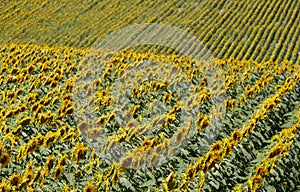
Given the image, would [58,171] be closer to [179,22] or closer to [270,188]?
[270,188]

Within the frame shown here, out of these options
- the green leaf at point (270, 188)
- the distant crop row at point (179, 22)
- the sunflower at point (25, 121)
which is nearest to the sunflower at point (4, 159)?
the sunflower at point (25, 121)

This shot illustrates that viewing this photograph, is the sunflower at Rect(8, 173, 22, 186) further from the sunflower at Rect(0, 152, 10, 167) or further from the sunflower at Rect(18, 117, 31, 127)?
the sunflower at Rect(18, 117, 31, 127)

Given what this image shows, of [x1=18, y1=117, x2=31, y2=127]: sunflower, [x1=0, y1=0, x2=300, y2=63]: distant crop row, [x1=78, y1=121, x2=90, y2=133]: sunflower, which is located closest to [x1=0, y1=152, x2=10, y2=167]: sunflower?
[x1=18, y1=117, x2=31, y2=127]: sunflower

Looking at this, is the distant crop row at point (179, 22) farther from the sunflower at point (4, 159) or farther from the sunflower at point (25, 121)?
the sunflower at point (4, 159)

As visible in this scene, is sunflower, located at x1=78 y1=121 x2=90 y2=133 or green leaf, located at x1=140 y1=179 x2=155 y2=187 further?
sunflower, located at x1=78 y1=121 x2=90 y2=133

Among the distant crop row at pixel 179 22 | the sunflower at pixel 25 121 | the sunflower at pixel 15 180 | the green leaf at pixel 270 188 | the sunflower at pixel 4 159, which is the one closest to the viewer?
the sunflower at pixel 15 180

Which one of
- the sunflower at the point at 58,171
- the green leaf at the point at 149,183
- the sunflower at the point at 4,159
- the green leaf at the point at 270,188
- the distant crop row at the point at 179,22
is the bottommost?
the distant crop row at the point at 179,22

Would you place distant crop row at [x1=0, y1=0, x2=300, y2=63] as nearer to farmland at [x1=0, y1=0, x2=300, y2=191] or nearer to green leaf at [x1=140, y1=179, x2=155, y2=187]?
farmland at [x1=0, y1=0, x2=300, y2=191]

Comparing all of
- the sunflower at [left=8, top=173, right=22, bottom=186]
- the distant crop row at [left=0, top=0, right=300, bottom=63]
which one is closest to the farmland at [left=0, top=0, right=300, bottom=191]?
the sunflower at [left=8, top=173, right=22, bottom=186]

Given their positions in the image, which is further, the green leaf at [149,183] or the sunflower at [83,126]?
the sunflower at [83,126]

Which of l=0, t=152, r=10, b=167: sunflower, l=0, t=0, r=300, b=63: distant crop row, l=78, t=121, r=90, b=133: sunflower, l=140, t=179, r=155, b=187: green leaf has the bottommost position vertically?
l=0, t=0, r=300, b=63: distant crop row

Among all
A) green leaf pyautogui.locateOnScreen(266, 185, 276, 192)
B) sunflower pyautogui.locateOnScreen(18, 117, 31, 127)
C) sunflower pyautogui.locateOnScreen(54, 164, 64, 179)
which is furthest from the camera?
sunflower pyautogui.locateOnScreen(18, 117, 31, 127)

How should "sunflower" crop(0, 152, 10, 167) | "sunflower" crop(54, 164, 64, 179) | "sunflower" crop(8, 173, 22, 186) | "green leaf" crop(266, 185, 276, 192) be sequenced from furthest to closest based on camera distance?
"green leaf" crop(266, 185, 276, 192)
"sunflower" crop(0, 152, 10, 167)
"sunflower" crop(54, 164, 64, 179)
"sunflower" crop(8, 173, 22, 186)

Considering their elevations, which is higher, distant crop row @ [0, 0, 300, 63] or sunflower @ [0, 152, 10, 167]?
sunflower @ [0, 152, 10, 167]
